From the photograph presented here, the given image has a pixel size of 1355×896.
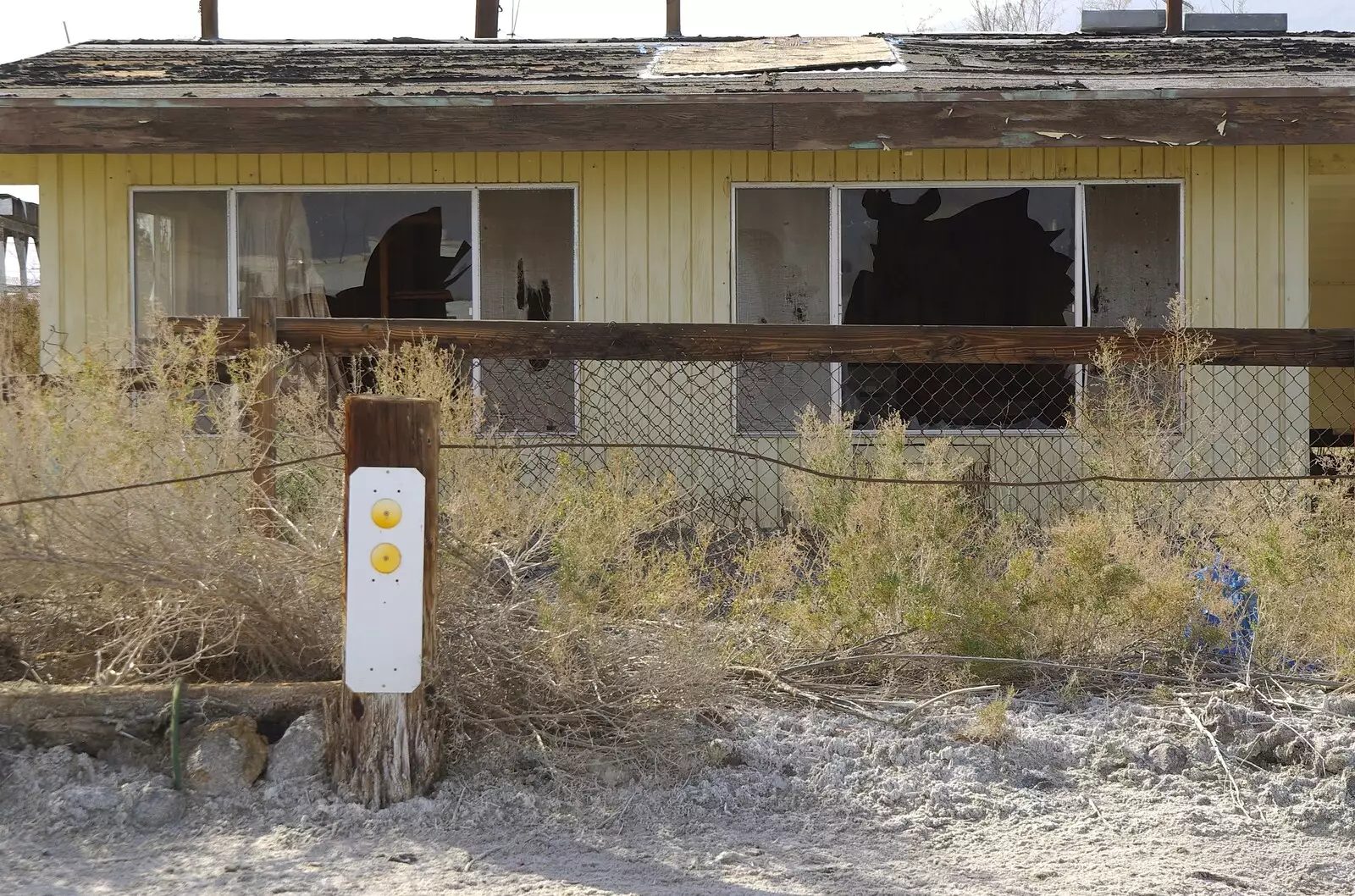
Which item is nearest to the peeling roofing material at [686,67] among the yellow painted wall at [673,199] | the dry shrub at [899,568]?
the yellow painted wall at [673,199]

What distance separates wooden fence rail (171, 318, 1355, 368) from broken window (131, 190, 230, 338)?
11.0 feet

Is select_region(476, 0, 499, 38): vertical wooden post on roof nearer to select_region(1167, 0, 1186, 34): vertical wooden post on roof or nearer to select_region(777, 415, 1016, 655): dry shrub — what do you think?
select_region(1167, 0, 1186, 34): vertical wooden post on roof

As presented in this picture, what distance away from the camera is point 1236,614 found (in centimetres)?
430

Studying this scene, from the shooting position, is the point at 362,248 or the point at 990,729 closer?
the point at 990,729

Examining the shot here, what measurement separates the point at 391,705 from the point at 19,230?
1324cm

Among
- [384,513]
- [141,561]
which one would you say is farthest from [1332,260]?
[141,561]

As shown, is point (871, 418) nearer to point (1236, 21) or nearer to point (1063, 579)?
point (1063, 579)

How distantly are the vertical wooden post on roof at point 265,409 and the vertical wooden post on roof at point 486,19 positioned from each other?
28.6 ft

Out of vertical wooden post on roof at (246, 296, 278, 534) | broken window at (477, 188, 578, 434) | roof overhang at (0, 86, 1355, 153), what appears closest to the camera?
vertical wooden post on roof at (246, 296, 278, 534)

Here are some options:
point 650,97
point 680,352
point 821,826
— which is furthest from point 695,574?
point 650,97

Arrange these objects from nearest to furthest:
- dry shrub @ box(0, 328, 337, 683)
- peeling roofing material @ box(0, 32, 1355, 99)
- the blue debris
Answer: dry shrub @ box(0, 328, 337, 683) → the blue debris → peeling roofing material @ box(0, 32, 1355, 99)

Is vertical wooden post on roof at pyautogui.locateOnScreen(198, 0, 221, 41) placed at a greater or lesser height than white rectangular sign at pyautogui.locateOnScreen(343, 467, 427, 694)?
greater

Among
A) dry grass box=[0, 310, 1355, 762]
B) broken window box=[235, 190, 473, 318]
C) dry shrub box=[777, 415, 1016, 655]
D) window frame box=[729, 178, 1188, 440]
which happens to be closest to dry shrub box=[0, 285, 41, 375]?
dry grass box=[0, 310, 1355, 762]

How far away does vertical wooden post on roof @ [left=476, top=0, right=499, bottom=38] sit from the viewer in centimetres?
1277
